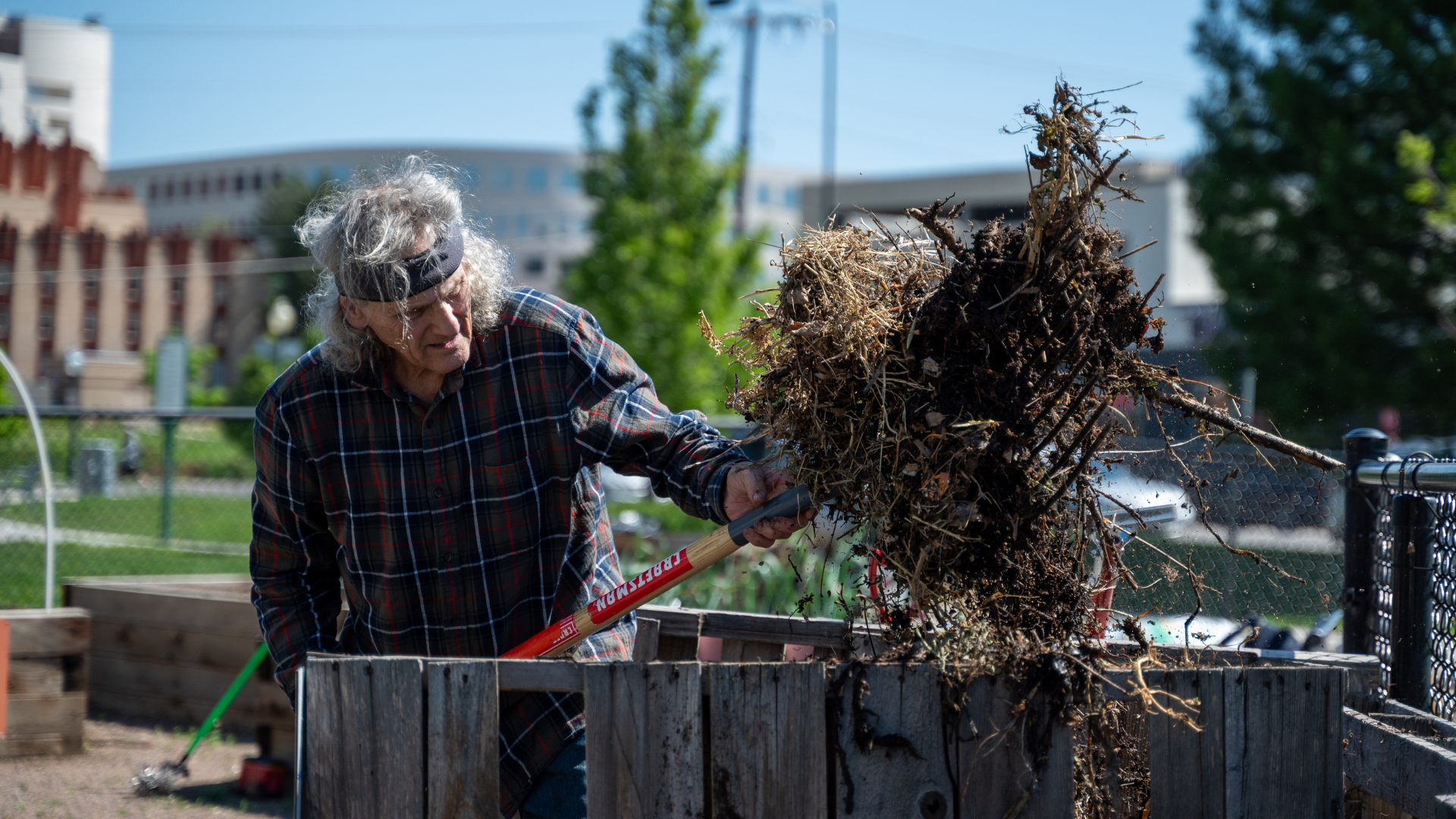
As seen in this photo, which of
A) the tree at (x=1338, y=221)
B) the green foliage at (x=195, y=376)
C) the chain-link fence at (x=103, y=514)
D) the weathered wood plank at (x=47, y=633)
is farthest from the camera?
the green foliage at (x=195, y=376)

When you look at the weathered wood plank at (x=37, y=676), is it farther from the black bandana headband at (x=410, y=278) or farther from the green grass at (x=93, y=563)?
the black bandana headband at (x=410, y=278)

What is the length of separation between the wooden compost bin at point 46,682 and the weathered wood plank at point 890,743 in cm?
439

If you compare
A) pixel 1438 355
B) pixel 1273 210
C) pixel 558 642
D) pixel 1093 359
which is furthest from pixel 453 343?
pixel 1273 210

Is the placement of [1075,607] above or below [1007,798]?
above

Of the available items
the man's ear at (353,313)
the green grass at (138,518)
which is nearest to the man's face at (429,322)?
the man's ear at (353,313)

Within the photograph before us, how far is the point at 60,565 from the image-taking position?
9062 millimetres

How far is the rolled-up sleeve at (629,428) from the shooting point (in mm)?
2395

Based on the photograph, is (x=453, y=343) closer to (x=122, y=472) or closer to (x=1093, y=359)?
(x=1093, y=359)

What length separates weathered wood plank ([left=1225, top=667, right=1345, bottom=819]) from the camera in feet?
5.56

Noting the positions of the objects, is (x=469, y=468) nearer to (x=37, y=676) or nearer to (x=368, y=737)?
(x=368, y=737)

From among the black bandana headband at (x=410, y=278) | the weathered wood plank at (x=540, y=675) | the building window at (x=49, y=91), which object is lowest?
the weathered wood plank at (x=540, y=675)

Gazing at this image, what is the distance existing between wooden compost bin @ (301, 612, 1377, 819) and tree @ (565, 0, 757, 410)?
11031 mm

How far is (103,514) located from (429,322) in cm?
1064

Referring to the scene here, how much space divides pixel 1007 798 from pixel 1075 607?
35 centimetres
